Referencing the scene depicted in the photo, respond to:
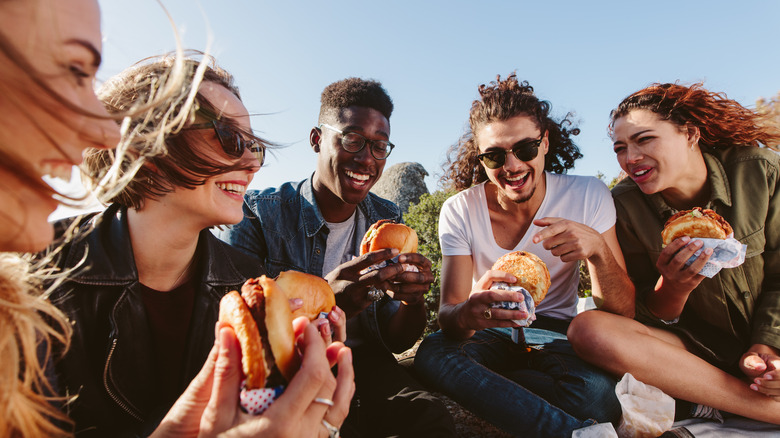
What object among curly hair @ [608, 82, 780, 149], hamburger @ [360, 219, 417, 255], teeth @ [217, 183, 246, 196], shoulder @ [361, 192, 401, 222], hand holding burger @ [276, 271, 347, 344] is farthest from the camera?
shoulder @ [361, 192, 401, 222]

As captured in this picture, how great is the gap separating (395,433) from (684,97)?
12.0 ft

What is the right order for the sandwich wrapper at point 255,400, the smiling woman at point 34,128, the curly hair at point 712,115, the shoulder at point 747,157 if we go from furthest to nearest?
the curly hair at point 712,115, the shoulder at point 747,157, the sandwich wrapper at point 255,400, the smiling woman at point 34,128

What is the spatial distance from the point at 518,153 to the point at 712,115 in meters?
1.66

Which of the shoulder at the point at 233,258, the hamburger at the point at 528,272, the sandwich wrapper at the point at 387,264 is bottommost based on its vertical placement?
the hamburger at the point at 528,272

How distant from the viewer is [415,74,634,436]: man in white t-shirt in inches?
117

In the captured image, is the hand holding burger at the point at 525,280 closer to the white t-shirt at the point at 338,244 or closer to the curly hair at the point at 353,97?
the white t-shirt at the point at 338,244

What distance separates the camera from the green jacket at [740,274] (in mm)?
3238

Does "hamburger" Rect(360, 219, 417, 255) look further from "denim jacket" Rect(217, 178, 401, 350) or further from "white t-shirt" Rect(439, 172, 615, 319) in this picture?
"white t-shirt" Rect(439, 172, 615, 319)

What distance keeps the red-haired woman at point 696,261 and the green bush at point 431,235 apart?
385 cm

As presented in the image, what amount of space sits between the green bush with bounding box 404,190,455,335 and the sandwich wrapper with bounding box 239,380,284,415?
600 cm

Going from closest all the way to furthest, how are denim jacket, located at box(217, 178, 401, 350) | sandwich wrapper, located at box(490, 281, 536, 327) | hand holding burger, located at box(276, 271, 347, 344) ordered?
hand holding burger, located at box(276, 271, 347, 344)
sandwich wrapper, located at box(490, 281, 536, 327)
denim jacket, located at box(217, 178, 401, 350)

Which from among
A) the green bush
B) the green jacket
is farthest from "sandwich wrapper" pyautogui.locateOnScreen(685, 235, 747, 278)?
the green bush

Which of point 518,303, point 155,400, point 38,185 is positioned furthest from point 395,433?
point 38,185

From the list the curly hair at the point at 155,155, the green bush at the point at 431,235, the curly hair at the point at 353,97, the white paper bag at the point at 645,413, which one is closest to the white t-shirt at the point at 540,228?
the white paper bag at the point at 645,413
